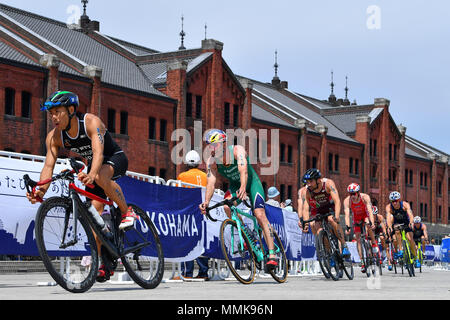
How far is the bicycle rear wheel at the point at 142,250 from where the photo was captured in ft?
29.8

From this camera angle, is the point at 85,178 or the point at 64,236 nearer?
the point at 85,178

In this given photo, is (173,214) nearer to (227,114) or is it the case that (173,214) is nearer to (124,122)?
(124,122)

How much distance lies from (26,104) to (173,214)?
2756cm

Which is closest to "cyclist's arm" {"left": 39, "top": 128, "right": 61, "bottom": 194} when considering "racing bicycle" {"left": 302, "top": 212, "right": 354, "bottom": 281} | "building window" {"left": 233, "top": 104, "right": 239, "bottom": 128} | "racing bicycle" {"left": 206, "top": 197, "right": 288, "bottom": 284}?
"racing bicycle" {"left": 206, "top": 197, "right": 288, "bottom": 284}

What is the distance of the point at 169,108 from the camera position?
4806 centimetres

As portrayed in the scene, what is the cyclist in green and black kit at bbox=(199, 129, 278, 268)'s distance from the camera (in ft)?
36.5

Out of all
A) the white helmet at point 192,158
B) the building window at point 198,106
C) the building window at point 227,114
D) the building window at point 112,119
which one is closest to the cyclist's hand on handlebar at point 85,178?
the white helmet at point 192,158

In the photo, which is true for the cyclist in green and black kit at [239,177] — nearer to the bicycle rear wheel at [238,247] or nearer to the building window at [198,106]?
the bicycle rear wheel at [238,247]

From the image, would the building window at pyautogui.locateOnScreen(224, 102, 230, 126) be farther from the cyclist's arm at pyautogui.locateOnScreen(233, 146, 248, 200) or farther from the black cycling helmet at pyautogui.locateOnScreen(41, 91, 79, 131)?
the black cycling helmet at pyautogui.locateOnScreen(41, 91, 79, 131)

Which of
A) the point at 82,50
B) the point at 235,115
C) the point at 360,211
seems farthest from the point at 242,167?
the point at 235,115

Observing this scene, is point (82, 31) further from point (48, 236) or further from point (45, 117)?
point (48, 236)

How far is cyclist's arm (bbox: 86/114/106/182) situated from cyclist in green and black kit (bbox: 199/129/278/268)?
2873 mm

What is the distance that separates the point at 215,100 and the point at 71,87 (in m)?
12.0

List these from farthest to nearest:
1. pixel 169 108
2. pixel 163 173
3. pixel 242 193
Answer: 1. pixel 169 108
2. pixel 163 173
3. pixel 242 193
